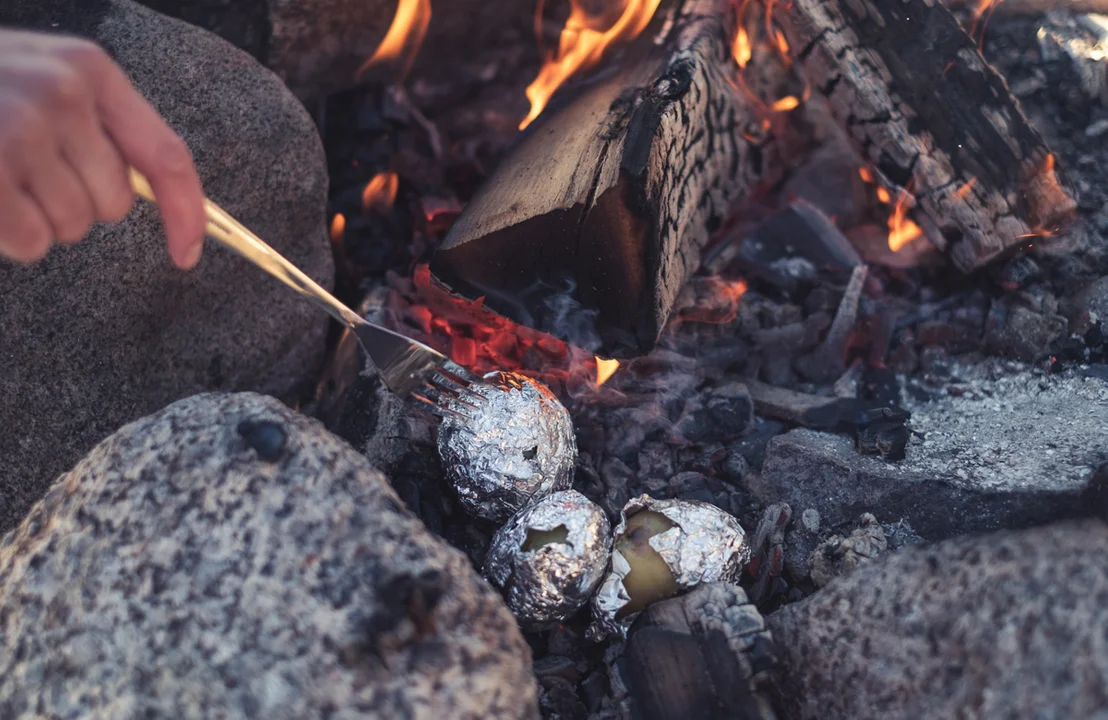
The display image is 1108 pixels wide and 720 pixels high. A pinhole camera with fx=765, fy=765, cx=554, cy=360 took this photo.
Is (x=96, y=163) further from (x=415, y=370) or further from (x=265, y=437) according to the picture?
(x=415, y=370)

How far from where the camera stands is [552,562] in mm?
1804

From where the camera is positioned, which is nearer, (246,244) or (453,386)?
(246,244)

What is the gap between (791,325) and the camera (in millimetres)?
2889

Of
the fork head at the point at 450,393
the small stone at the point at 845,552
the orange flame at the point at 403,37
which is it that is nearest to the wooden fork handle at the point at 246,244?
the fork head at the point at 450,393

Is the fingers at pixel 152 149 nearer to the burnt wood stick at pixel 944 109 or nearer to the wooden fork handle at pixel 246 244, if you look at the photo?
the wooden fork handle at pixel 246 244

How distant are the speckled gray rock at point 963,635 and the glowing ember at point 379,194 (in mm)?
2270

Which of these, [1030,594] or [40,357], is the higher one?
[1030,594]

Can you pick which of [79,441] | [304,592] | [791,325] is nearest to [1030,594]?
[304,592]

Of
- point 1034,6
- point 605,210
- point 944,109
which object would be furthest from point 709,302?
point 1034,6

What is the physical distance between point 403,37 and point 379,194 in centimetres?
70

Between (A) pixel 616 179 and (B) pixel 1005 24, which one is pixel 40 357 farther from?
(B) pixel 1005 24

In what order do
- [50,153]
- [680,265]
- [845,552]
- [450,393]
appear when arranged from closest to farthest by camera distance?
1. [50,153]
2. [845,552]
3. [450,393]
4. [680,265]

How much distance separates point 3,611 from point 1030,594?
6.00 feet

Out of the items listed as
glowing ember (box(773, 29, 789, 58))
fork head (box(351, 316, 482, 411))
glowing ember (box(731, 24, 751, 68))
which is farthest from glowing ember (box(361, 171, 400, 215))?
glowing ember (box(773, 29, 789, 58))
